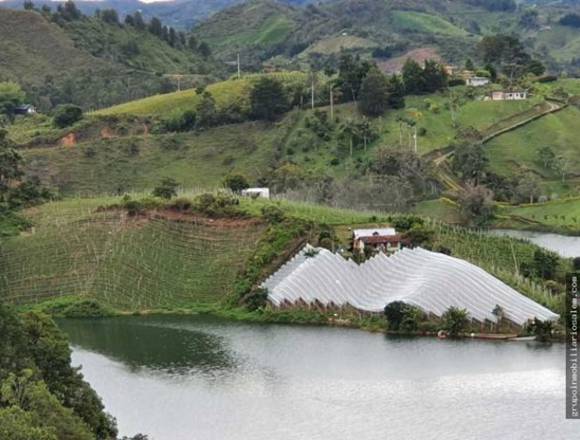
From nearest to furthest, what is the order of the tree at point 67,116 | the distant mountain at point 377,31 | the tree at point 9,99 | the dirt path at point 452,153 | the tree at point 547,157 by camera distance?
the dirt path at point 452,153
the tree at point 547,157
the tree at point 67,116
the tree at point 9,99
the distant mountain at point 377,31

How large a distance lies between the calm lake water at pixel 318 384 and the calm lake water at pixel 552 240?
67.2 ft

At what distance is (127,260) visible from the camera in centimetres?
5112

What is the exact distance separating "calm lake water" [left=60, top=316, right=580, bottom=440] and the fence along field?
4604mm

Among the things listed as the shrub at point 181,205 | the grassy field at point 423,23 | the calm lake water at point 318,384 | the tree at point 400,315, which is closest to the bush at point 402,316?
the tree at point 400,315

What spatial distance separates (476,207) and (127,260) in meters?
25.6

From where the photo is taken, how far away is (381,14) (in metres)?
176

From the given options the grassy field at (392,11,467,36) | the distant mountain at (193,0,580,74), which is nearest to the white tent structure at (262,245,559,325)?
the distant mountain at (193,0,580,74)

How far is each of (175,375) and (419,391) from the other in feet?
29.0

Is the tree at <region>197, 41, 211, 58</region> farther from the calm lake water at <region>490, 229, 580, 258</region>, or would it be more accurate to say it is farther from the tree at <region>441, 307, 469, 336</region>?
the tree at <region>441, 307, 469, 336</region>

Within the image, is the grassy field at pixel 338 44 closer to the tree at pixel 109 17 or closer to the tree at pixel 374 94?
the tree at pixel 109 17

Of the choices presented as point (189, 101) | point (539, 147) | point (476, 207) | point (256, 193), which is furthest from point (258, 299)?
point (189, 101)

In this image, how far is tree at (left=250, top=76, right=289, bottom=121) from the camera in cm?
8138

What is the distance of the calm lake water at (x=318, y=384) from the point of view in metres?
31.1

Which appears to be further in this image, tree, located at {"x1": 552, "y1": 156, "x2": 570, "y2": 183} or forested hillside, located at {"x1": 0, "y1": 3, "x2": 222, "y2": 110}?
forested hillside, located at {"x1": 0, "y1": 3, "x2": 222, "y2": 110}
